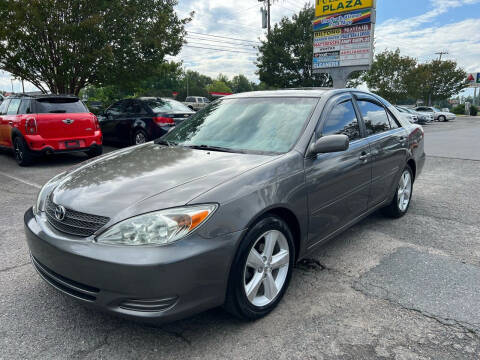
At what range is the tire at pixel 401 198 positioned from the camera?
450 cm

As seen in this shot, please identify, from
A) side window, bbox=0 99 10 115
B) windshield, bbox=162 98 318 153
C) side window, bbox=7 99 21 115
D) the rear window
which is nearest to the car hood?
windshield, bbox=162 98 318 153

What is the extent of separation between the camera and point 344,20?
47.8 feet

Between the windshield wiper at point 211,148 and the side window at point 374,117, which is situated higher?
the side window at point 374,117

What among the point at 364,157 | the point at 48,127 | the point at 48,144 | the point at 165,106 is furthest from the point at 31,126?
the point at 364,157

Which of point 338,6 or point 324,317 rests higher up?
point 338,6

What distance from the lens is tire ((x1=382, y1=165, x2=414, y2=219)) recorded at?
4500 millimetres

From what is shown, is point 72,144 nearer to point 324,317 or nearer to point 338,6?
point 324,317

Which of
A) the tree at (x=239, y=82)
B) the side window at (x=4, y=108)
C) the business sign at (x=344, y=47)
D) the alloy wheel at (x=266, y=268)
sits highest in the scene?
the tree at (x=239, y=82)

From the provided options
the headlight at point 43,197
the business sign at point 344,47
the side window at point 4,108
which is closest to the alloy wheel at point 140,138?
the side window at point 4,108

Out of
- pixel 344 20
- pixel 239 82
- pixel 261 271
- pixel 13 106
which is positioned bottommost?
pixel 261 271

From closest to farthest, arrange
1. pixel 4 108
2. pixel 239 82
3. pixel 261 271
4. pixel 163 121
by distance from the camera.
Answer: pixel 261 271, pixel 4 108, pixel 163 121, pixel 239 82

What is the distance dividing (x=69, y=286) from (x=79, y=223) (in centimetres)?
37

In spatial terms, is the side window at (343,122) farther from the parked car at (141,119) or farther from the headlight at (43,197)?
the parked car at (141,119)

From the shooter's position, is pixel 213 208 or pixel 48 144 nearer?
pixel 213 208
